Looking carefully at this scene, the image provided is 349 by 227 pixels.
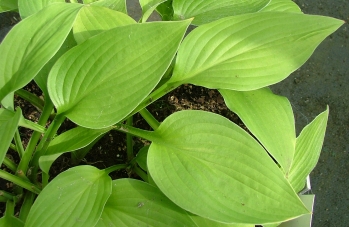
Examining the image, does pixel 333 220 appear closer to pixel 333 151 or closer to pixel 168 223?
pixel 333 151

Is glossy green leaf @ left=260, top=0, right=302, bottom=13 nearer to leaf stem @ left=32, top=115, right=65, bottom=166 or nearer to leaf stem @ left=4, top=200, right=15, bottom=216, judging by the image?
leaf stem @ left=32, top=115, right=65, bottom=166

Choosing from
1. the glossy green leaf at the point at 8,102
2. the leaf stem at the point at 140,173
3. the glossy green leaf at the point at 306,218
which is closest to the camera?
the glossy green leaf at the point at 8,102

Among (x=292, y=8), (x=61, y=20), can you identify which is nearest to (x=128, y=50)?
(x=61, y=20)

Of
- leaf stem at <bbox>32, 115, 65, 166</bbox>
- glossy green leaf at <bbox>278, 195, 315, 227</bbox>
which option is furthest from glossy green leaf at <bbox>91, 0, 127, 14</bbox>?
glossy green leaf at <bbox>278, 195, 315, 227</bbox>

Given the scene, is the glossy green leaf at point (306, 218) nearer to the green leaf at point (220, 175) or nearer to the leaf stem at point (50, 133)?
the green leaf at point (220, 175)

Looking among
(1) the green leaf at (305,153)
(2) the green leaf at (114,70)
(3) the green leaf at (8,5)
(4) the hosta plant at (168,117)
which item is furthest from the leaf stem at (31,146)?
(1) the green leaf at (305,153)

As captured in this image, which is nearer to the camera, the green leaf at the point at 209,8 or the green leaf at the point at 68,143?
the green leaf at the point at 68,143
